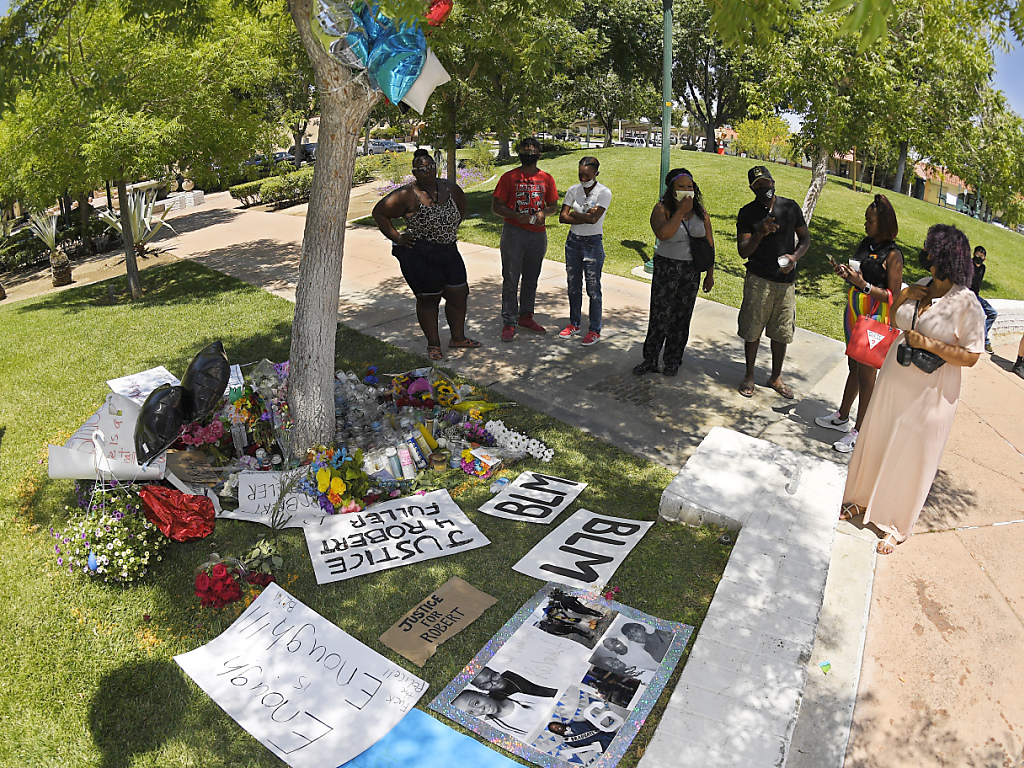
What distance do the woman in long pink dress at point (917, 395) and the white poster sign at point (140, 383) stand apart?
4.63 metres

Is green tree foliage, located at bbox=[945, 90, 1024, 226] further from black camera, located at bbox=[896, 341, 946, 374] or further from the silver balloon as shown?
the silver balloon

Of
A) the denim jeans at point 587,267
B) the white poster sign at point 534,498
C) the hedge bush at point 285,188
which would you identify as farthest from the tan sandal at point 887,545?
the hedge bush at point 285,188

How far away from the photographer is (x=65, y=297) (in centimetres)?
1092

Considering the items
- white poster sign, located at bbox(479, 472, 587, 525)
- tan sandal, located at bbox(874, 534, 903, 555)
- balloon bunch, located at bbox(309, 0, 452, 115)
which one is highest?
balloon bunch, located at bbox(309, 0, 452, 115)

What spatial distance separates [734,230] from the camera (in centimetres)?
1297

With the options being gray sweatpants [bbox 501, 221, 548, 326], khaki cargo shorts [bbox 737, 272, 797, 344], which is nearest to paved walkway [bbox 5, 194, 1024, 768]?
gray sweatpants [bbox 501, 221, 548, 326]

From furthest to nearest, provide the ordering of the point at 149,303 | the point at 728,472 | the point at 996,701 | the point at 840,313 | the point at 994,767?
the point at 149,303 < the point at 840,313 < the point at 728,472 < the point at 996,701 < the point at 994,767

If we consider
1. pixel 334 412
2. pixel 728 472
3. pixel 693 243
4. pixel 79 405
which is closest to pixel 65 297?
pixel 79 405

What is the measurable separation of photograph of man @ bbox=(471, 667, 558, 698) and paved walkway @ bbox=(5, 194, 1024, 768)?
107cm

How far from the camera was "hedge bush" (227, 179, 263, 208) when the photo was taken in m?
20.4

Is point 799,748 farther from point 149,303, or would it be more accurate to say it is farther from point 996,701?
point 149,303

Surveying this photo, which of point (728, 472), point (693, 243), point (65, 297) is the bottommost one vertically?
point (65, 297)

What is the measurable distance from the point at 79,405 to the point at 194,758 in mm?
4346

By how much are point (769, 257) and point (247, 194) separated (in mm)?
19057
